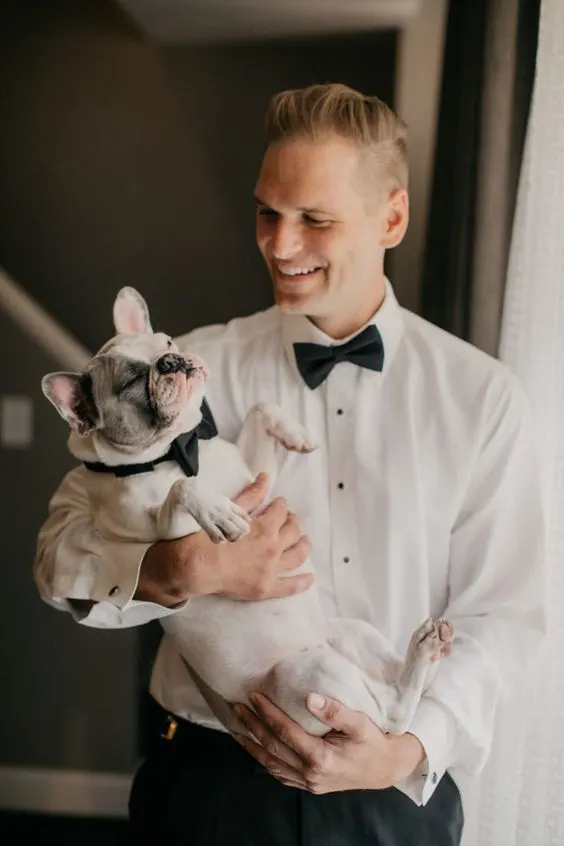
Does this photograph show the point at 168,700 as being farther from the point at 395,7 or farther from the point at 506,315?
the point at 395,7

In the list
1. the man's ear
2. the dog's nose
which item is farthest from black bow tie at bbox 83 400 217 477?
the man's ear

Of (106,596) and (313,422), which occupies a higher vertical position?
(313,422)

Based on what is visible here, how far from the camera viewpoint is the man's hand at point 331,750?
3.62 ft

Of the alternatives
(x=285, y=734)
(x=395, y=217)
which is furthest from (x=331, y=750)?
(x=395, y=217)

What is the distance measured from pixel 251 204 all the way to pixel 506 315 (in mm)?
720

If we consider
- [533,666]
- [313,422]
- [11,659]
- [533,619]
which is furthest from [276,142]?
[11,659]

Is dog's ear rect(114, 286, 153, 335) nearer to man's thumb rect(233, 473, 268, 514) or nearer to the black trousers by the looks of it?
man's thumb rect(233, 473, 268, 514)

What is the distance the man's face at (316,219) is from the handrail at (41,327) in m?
0.88

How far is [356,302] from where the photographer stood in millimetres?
1317

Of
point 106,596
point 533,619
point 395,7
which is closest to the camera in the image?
point 106,596

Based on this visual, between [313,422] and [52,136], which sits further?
[52,136]

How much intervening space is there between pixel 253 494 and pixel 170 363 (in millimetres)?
230

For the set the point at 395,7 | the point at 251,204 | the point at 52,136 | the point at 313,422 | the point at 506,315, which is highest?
the point at 395,7

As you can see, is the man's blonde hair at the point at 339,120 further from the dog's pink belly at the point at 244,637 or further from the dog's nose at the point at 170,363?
the dog's pink belly at the point at 244,637
